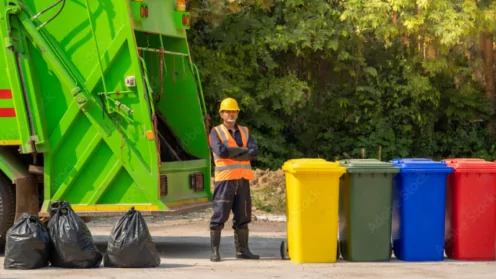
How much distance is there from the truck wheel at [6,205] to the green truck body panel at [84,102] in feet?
0.71

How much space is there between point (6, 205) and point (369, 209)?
3503mm

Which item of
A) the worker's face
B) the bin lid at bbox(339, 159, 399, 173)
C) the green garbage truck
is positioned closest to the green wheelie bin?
the bin lid at bbox(339, 159, 399, 173)

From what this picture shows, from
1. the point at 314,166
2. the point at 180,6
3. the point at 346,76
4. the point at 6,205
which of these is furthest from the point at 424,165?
the point at 346,76

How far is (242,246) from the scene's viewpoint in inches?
375

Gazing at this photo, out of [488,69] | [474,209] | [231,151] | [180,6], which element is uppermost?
[180,6]

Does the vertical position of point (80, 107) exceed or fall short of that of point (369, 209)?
it exceeds it

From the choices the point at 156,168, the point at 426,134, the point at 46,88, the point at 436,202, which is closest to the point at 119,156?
the point at 156,168

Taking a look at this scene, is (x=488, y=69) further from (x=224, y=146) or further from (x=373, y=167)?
(x=224, y=146)

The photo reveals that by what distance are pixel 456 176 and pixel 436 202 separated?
32 cm

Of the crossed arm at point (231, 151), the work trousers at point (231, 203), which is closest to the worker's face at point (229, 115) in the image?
the crossed arm at point (231, 151)

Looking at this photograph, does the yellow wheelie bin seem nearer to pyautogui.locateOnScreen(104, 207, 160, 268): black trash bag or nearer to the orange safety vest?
the orange safety vest

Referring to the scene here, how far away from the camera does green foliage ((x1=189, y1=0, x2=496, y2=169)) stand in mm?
16656

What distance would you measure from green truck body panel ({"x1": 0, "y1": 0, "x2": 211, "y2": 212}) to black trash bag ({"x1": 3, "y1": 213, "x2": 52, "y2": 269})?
2.62ft

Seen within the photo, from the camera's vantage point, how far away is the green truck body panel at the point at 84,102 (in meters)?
9.34
